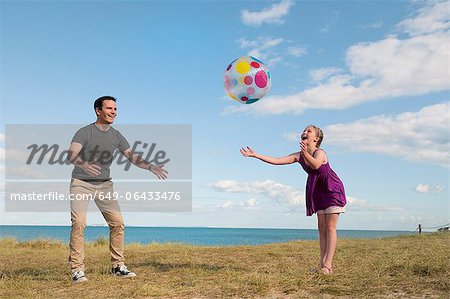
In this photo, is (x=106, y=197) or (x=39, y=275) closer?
(x=106, y=197)

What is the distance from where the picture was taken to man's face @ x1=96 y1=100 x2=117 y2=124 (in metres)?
7.08

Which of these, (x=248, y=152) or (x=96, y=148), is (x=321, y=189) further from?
(x=96, y=148)

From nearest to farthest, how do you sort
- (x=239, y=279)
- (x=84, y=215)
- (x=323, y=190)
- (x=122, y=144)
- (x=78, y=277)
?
(x=239, y=279)
(x=78, y=277)
(x=323, y=190)
(x=84, y=215)
(x=122, y=144)

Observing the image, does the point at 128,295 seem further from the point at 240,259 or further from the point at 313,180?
the point at 240,259

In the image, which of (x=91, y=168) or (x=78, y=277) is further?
(x=91, y=168)

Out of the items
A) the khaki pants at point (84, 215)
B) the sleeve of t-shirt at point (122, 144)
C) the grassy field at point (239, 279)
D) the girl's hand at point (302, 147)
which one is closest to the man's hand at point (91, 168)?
the khaki pants at point (84, 215)

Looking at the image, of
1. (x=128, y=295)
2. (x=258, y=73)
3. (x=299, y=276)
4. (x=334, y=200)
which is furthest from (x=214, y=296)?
(x=258, y=73)

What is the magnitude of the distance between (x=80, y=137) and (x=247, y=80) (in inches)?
126

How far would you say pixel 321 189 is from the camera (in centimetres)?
678

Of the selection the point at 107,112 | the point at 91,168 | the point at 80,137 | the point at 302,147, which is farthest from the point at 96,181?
the point at 302,147

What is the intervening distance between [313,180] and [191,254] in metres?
4.20

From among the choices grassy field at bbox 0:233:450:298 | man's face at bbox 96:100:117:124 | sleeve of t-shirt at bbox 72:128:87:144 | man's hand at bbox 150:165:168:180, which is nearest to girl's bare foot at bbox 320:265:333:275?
grassy field at bbox 0:233:450:298

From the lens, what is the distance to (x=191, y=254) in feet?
32.9

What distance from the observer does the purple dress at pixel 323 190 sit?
668cm
